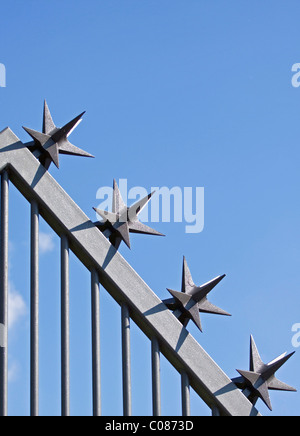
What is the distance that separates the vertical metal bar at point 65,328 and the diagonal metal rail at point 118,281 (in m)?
0.04

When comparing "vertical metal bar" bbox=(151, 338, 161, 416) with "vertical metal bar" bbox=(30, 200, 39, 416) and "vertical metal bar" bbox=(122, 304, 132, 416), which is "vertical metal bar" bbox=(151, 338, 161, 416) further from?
"vertical metal bar" bbox=(30, 200, 39, 416)

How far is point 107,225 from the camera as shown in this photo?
500 inches

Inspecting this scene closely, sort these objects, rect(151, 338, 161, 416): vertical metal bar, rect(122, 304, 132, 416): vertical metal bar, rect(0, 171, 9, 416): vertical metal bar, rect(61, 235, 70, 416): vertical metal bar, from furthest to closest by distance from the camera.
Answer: rect(151, 338, 161, 416): vertical metal bar → rect(122, 304, 132, 416): vertical metal bar → rect(61, 235, 70, 416): vertical metal bar → rect(0, 171, 9, 416): vertical metal bar

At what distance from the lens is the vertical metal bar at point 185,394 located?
1241cm

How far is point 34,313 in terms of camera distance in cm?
1219

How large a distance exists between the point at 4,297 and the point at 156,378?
1.82 metres

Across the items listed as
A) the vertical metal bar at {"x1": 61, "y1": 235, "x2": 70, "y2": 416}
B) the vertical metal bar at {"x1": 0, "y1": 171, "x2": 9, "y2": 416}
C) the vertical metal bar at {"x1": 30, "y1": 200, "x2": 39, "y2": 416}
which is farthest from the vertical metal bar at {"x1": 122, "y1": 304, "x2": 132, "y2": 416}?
the vertical metal bar at {"x1": 0, "y1": 171, "x2": 9, "y2": 416}

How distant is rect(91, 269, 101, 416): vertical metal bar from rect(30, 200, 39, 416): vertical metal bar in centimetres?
61

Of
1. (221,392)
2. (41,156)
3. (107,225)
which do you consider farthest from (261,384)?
(41,156)

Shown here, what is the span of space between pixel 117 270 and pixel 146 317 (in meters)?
0.59

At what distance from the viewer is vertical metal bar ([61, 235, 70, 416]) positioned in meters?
12.0

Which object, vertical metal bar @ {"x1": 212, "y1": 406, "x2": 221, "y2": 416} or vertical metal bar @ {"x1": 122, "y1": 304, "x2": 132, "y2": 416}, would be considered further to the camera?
vertical metal bar @ {"x1": 212, "y1": 406, "x2": 221, "y2": 416}

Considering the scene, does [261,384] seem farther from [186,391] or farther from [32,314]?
[32,314]

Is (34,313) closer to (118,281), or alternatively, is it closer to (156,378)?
(118,281)
